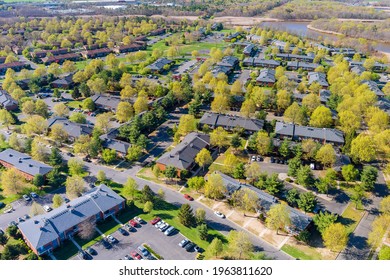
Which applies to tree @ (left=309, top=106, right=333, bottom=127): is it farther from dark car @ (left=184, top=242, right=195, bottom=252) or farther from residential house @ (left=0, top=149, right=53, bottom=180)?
residential house @ (left=0, top=149, right=53, bottom=180)

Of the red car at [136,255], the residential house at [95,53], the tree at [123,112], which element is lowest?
the red car at [136,255]

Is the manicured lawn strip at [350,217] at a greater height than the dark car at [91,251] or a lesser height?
lesser

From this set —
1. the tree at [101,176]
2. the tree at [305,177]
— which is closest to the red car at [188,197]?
the tree at [101,176]

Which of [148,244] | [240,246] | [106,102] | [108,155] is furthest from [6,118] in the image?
[240,246]

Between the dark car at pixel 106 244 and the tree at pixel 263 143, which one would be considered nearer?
the dark car at pixel 106 244

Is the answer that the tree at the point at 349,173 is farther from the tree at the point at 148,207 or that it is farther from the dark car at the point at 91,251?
the dark car at the point at 91,251

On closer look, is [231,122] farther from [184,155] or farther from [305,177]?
[305,177]
